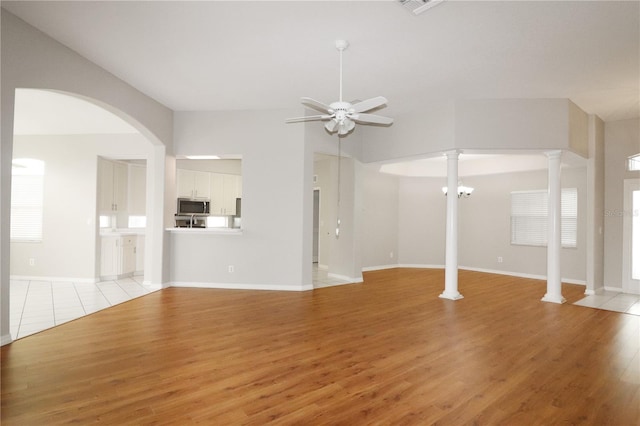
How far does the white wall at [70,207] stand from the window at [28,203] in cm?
18

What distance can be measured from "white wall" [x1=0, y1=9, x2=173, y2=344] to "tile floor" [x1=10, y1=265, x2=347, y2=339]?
856 mm

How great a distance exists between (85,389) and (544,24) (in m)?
5.13

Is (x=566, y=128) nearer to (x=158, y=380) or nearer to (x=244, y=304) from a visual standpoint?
(x=244, y=304)

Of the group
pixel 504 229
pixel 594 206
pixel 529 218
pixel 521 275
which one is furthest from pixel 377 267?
pixel 594 206

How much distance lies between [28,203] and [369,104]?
7.25 m

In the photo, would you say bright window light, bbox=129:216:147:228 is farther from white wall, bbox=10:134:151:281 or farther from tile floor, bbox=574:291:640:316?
tile floor, bbox=574:291:640:316

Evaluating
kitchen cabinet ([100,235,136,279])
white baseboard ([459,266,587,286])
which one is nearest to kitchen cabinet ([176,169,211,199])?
kitchen cabinet ([100,235,136,279])

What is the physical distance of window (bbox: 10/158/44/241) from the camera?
22.8ft

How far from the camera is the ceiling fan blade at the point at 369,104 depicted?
11.6ft

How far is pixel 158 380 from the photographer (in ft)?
8.95

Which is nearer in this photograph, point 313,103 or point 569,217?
point 313,103

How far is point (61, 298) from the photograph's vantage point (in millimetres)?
5398

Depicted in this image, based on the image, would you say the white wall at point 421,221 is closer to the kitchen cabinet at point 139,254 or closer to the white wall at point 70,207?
the kitchen cabinet at point 139,254

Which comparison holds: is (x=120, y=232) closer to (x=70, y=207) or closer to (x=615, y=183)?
(x=70, y=207)
